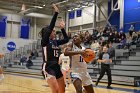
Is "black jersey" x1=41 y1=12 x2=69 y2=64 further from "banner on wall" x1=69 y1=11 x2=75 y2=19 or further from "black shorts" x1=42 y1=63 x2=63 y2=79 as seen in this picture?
"banner on wall" x1=69 y1=11 x2=75 y2=19

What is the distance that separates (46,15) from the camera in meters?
35.2

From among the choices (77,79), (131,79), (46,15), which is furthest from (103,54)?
(46,15)

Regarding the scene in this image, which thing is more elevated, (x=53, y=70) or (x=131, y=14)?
(x=131, y=14)

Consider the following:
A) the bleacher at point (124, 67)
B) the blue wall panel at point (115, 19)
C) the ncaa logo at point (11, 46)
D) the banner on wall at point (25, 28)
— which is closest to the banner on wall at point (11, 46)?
the ncaa logo at point (11, 46)

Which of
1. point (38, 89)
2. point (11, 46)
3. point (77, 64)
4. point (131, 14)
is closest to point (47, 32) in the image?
point (77, 64)

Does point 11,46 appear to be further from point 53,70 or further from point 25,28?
point 53,70

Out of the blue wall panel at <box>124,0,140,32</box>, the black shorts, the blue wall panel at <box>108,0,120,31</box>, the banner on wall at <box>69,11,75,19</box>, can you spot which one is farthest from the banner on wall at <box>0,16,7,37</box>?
the black shorts

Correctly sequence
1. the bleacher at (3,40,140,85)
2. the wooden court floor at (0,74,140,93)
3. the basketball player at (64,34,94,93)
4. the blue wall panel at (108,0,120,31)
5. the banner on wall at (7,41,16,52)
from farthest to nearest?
the banner on wall at (7,41,16,52), the blue wall panel at (108,0,120,31), the bleacher at (3,40,140,85), the wooden court floor at (0,74,140,93), the basketball player at (64,34,94,93)

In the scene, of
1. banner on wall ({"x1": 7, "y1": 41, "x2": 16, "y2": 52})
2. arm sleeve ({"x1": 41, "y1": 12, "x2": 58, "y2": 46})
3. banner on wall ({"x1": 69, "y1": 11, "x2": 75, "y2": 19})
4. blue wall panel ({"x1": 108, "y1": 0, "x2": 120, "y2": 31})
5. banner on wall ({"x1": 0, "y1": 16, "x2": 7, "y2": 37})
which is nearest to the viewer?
arm sleeve ({"x1": 41, "y1": 12, "x2": 58, "y2": 46})

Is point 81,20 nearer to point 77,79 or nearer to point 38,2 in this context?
point 38,2

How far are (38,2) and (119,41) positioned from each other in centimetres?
1376

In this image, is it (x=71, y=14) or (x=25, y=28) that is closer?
(x=71, y=14)

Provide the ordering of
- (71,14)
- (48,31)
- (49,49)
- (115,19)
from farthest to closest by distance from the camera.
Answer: (71,14)
(115,19)
(49,49)
(48,31)

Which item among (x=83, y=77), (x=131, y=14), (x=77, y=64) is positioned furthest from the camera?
(x=131, y=14)
